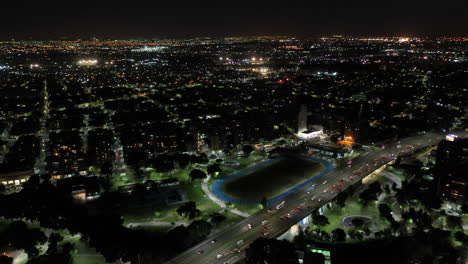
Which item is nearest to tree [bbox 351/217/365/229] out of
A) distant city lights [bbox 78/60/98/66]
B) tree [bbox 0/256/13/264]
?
tree [bbox 0/256/13/264]

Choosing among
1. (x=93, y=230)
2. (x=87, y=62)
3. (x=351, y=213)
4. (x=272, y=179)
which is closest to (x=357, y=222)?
(x=351, y=213)

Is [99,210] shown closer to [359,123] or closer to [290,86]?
[359,123]

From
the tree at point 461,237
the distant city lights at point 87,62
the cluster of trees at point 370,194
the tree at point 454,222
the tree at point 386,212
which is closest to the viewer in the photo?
the tree at point 461,237

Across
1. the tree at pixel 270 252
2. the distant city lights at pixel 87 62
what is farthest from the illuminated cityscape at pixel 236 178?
the distant city lights at pixel 87 62

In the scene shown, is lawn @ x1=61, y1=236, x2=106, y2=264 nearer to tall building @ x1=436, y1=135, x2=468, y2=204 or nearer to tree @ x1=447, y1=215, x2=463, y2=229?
tree @ x1=447, y1=215, x2=463, y2=229

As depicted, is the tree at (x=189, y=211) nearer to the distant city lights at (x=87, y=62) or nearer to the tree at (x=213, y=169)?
the tree at (x=213, y=169)

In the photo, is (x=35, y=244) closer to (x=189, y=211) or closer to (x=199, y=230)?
(x=189, y=211)

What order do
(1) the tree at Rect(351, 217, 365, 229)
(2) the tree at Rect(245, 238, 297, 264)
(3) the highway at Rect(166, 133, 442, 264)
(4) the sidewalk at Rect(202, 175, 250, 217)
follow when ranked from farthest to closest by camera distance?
(4) the sidewalk at Rect(202, 175, 250, 217) → (1) the tree at Rect(351, 217, 365, 229) → (3) the highway at Rect(166, 133, 442, 264) → (2) the tree at Rect(245, 238, 297, 264)
